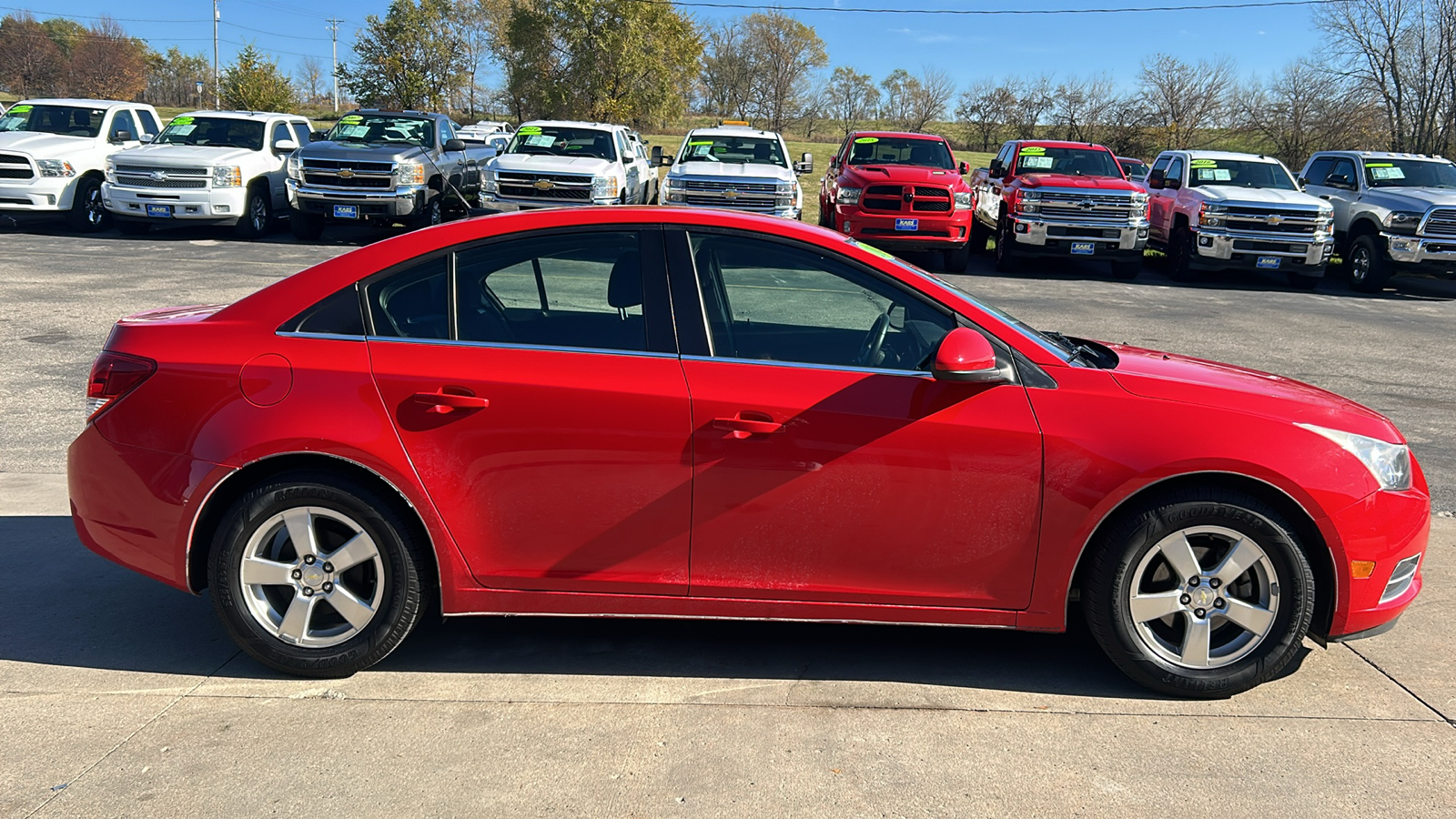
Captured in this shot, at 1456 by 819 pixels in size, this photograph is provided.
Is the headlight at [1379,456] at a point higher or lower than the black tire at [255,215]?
lower

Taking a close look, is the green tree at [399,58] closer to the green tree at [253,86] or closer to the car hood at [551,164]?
the green tree at [253,86]

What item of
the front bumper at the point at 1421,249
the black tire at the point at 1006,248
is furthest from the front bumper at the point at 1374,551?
the front bumper at the point at 1421,249

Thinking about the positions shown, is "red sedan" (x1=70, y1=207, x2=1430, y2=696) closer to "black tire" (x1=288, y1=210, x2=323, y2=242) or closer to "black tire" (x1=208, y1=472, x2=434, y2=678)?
"black tire" (x1=208, y1=472, x2=434, y2=678)

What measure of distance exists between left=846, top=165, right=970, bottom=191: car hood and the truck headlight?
993 centimetres

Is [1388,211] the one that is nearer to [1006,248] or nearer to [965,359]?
[1006,248]

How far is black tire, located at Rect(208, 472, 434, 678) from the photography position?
12.0 ft

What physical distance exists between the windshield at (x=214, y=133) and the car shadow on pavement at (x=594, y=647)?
1627cm

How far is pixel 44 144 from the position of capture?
60.3 feet

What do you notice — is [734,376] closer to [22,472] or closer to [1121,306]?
[22,472]

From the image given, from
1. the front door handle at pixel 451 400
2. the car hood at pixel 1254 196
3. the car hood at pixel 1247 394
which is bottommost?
the front door handle at pixel 451 400

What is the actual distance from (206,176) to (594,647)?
16.4m

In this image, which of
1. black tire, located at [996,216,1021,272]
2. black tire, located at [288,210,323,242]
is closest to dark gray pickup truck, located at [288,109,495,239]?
black tire, located at [288,210,323,242]

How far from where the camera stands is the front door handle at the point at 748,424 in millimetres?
3574

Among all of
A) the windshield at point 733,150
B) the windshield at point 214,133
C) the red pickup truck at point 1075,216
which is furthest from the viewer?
the windshield at point 214,133
